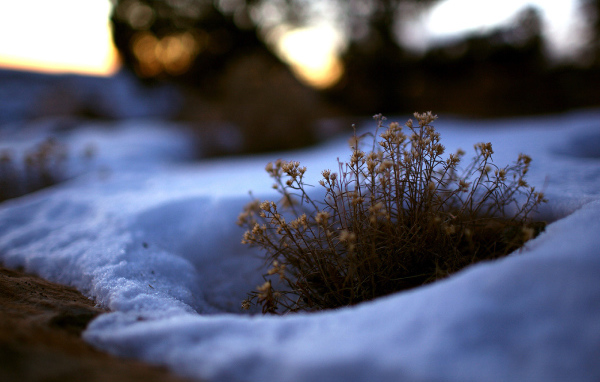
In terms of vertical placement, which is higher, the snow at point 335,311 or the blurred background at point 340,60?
the blurred background at point 340,60

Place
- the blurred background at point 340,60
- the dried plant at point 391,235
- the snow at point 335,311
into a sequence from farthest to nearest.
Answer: the blurred background at point 340,60 < the dried plant at point 391,235 < the snow at point 335,311

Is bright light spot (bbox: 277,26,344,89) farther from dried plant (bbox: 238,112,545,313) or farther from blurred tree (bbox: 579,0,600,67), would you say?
dried plant (bbox: 238,112,545,313)

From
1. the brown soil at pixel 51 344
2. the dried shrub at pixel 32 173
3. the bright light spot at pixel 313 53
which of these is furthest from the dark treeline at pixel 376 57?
the brown soil at pixel 51 344

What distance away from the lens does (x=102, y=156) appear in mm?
4977

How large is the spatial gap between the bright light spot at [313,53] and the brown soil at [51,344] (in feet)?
33.3

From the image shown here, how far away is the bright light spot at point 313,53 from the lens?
36.3ft

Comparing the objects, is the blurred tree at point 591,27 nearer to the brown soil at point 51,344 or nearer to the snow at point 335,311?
the snow at point 335,311

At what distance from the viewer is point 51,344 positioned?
1.07m

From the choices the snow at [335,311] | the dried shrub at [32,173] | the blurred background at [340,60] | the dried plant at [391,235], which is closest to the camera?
the snow at [335,311]

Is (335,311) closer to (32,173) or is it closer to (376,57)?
(32,173)

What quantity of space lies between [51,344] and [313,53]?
36.8ft

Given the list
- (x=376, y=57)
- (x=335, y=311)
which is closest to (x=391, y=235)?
(x=335, y=311)

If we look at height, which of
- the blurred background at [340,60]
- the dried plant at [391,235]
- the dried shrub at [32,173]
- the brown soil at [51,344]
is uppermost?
the blurred background at [340,60]

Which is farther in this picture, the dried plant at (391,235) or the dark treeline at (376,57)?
the dark treeline at (376,57)
